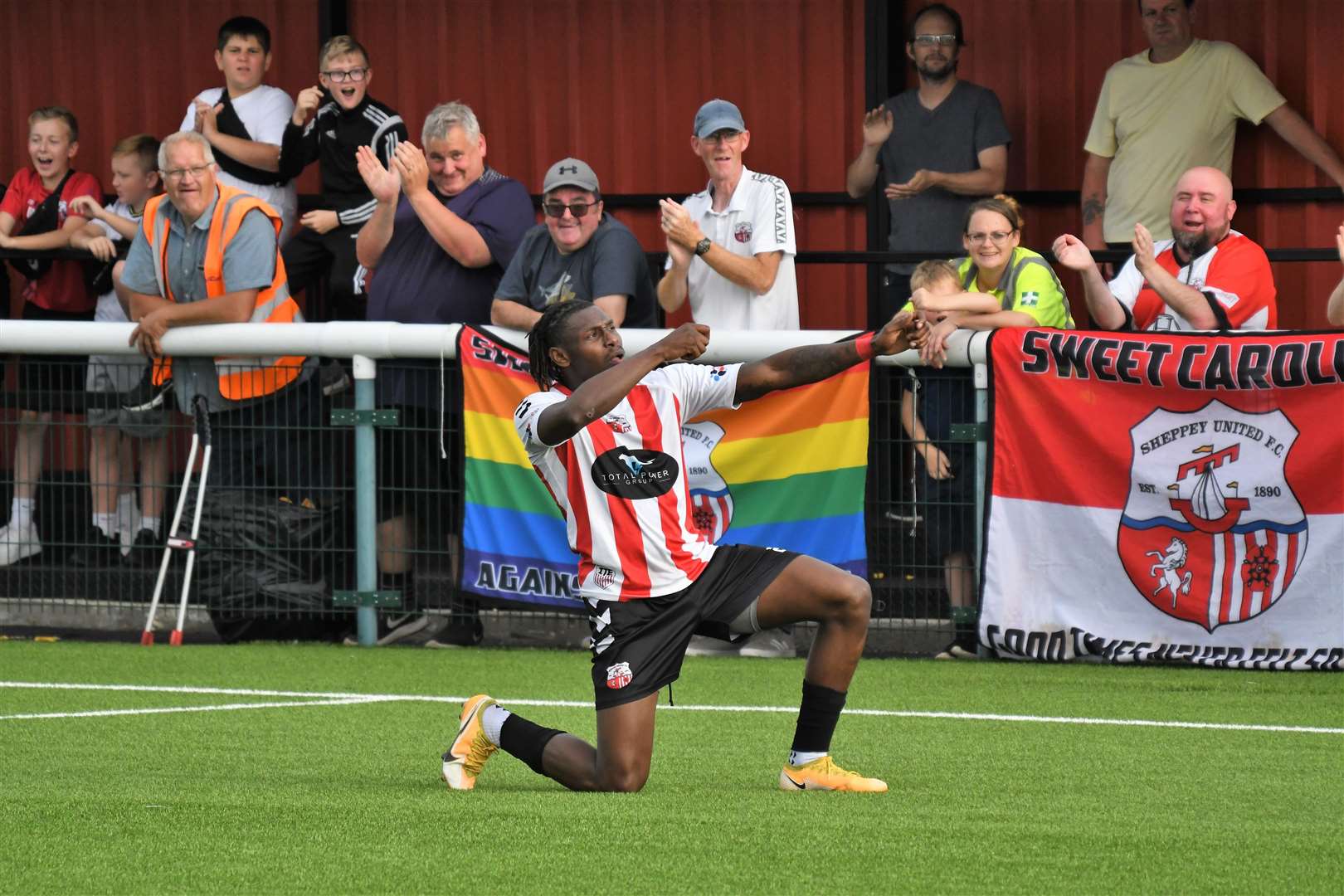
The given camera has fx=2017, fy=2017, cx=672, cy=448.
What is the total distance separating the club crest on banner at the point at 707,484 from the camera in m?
9.48

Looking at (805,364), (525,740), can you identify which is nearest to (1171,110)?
(805,364)

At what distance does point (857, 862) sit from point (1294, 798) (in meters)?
1.73

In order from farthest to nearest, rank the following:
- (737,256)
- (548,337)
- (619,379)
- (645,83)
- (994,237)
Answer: (645,83) → (737,256) → (994,237) → (548,337) → (619,379)

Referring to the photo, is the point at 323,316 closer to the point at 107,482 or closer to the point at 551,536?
the point at 107,482

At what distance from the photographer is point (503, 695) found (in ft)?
28.0

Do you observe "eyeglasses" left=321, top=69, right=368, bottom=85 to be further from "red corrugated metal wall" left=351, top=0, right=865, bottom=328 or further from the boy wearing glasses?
"red corrugated metal wall" left=351, top=0, right=865, bottom=328

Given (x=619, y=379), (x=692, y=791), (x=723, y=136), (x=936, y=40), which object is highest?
(x=936, y=40)

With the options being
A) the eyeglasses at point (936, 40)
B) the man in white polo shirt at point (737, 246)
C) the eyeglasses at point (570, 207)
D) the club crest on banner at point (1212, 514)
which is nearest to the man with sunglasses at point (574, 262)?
the eyeglasses at point (570, 207)

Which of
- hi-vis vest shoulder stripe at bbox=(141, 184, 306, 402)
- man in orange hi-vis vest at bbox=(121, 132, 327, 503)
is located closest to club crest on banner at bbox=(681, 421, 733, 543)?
man in orange hi-vis vest at bbox=(121, 132, 327, 503)

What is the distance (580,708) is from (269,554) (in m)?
2.51

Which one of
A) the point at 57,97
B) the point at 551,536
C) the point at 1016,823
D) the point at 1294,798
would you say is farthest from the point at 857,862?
the point at 57,97

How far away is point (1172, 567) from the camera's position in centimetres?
902

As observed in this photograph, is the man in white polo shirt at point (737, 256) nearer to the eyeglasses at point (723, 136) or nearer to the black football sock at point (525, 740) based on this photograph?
the eyeglasses at point (723, 136)

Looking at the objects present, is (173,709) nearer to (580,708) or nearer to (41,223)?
(580,708)
